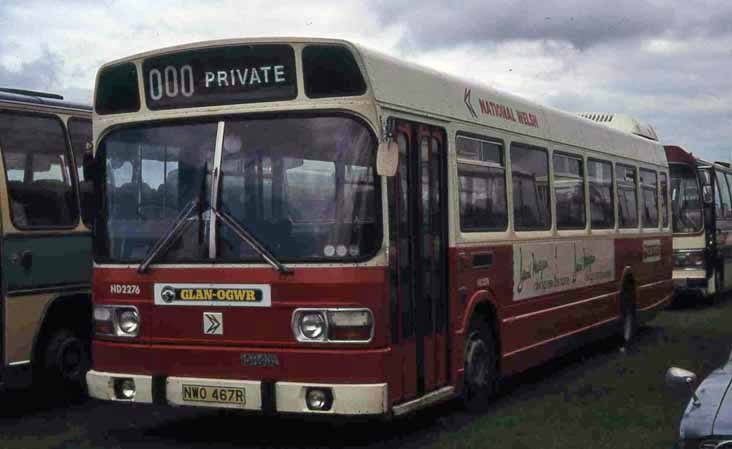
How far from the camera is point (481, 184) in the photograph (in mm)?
10555

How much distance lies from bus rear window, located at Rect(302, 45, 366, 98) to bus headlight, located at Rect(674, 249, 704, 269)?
1655 cm

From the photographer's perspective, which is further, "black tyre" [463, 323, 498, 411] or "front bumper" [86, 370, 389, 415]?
"black tyre" [463, 323, 498, 411]

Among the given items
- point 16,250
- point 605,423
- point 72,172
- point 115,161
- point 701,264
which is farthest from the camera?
point 701,264

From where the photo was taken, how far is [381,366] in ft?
26.6

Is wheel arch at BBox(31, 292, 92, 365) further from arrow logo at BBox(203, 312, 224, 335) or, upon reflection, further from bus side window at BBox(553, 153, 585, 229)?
bus side window at BBox(553, 153, 585, 229)

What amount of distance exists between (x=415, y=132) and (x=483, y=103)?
74.3 inches

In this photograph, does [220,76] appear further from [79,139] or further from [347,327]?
[79,139]

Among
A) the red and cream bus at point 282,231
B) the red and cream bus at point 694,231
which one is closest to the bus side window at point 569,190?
the red and cream bus at point 282,231

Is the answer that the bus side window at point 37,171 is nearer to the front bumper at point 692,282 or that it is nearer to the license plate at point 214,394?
the license plate at point 214,394

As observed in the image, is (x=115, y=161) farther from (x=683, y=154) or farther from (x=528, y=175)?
(x=683, y=154)

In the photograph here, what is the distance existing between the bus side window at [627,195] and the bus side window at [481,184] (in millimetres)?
4936

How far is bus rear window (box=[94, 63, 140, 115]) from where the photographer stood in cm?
907

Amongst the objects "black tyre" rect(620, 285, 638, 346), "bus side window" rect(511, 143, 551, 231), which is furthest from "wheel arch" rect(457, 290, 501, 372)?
"black tyre" rect(620, 285, 638, 346)

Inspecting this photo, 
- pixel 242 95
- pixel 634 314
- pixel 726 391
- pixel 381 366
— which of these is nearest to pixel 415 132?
pixel 242 95
